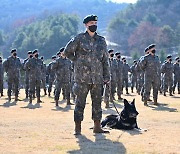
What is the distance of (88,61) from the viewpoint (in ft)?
25.0

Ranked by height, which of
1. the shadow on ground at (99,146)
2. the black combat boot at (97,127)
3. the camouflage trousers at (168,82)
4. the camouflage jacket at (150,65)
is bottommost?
the shadow on ground at (99,146)

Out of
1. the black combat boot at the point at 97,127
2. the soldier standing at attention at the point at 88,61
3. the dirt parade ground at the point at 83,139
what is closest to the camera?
the dirt parade ground at the point at 83,139

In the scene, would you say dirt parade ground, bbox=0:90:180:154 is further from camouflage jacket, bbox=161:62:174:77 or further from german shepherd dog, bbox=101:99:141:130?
camouflage jacket, bbox=161:62:174:77

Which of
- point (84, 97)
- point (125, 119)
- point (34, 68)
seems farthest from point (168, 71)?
point (84, 97)

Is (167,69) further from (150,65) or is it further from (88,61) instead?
(88,61)

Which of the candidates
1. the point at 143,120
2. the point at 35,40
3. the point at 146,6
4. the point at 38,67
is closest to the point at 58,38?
the point at 35,40

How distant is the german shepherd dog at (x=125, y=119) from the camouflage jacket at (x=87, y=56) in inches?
37.0

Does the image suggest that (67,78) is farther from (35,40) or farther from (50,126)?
(35,40)

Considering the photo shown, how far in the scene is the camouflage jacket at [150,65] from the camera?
14422 mm

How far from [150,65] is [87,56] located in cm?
708

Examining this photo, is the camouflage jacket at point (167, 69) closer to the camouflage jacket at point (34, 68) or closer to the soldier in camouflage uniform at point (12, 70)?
the camouflage jacket at point (34, 68)

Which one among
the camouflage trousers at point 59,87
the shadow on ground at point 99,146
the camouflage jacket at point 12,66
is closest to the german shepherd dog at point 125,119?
the shadow on ground at point 99,146

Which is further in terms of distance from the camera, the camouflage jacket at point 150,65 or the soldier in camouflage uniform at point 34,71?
the soldier in camouflage uniform at point 34,71

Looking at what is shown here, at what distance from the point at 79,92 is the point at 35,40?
87511 millimetres
